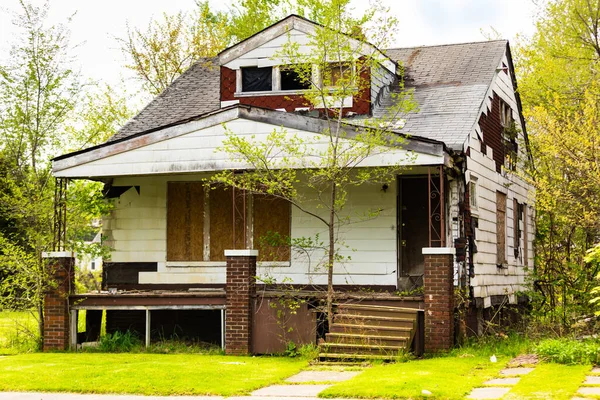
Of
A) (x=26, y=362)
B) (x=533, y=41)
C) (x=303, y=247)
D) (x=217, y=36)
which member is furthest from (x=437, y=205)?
(x=217, y=36)

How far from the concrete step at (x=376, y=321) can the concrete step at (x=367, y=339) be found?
32 cm

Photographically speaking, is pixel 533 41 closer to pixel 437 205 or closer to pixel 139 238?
pixel 437 205

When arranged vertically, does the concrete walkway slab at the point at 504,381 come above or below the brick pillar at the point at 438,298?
below

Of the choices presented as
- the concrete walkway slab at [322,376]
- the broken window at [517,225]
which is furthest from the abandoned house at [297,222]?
the concrete walkway slab at [322,376]

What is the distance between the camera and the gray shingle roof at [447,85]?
15570 millimetres

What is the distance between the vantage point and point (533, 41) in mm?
24406

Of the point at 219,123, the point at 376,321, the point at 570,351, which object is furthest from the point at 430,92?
the point at 570,351

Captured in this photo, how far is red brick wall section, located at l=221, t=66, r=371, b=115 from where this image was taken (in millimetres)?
17141

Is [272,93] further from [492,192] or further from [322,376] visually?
[322,376]

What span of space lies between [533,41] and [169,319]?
13.5 m

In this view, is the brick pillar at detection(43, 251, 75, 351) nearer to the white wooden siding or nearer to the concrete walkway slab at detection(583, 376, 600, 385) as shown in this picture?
the white wooden siding

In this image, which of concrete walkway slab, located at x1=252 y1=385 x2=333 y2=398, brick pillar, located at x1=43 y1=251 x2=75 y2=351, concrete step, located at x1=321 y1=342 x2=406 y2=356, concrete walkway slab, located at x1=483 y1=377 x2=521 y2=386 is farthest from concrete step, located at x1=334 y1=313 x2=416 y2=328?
brick pillar, located at x1=43 y1=251 x2=75 y2=351

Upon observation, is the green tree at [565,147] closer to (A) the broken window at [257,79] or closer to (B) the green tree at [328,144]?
(B) the green tree at [328,144]

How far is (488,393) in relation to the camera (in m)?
9.75
